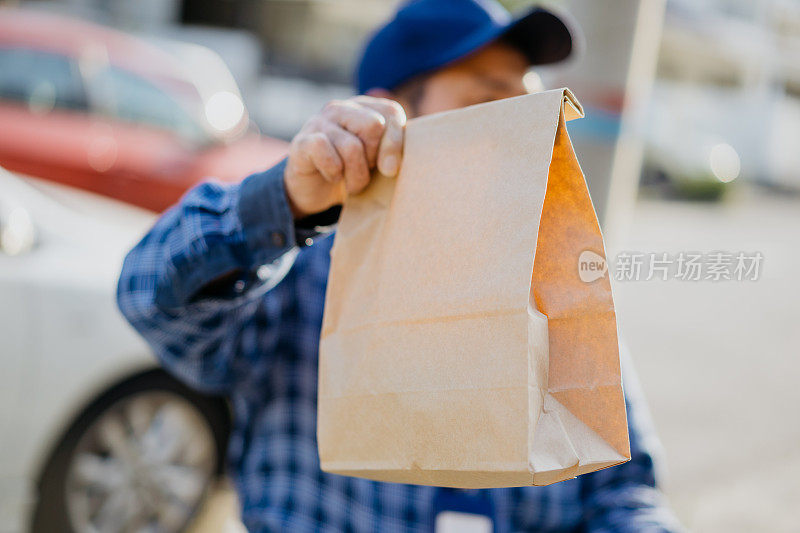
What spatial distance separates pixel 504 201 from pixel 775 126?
29986mm

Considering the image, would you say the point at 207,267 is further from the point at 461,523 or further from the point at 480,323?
the point at 461,523

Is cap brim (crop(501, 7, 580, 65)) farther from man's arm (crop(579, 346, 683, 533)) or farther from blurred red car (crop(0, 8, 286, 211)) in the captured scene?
blurred red car (crop(0, 8, 286, 211))

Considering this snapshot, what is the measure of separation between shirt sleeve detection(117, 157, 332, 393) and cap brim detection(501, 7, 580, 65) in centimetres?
62

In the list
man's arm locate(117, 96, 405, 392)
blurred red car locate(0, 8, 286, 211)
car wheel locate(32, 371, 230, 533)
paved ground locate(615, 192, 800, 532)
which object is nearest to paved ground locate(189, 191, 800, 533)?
paved ground locate(615, 192, 800, 532)

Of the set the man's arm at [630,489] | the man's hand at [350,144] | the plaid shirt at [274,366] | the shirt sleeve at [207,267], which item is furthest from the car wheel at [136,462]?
the man's hand at [350,144]

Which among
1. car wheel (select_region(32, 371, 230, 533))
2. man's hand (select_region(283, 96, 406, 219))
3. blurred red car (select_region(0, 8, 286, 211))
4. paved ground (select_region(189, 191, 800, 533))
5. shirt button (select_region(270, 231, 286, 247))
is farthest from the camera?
blurred red car (select_region(0, 8, 286, 211))

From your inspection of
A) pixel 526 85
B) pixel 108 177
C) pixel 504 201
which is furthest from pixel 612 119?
pixel 108 177

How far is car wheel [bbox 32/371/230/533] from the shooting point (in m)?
2.61

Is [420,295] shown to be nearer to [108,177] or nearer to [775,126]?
[108,177]

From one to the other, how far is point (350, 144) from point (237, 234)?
0.26 metres

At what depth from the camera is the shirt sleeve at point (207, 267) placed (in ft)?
3.56

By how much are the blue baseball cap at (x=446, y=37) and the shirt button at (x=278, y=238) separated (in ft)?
1.61

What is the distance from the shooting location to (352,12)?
20.6 m

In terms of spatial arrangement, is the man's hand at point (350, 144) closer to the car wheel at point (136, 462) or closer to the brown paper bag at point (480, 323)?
the brown paper bag at point (480, 323)
